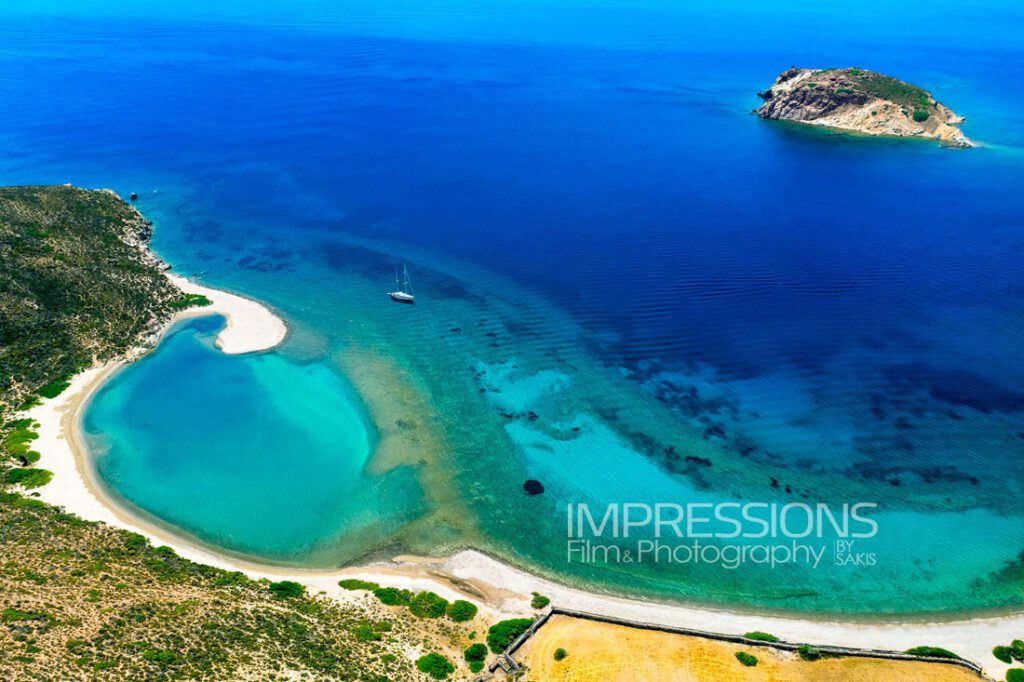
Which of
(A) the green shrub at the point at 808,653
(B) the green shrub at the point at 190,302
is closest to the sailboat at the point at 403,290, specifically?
(B) the green shrub at the point at 190,302

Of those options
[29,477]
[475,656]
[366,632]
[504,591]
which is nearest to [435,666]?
[475,656]

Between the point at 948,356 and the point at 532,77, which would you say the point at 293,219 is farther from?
the point at 532,77

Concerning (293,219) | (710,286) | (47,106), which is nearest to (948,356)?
(710,286)

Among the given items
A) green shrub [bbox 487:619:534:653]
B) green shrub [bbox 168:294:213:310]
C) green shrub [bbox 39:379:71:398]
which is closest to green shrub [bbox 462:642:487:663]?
green shrub [bbox 487:619:534:653]

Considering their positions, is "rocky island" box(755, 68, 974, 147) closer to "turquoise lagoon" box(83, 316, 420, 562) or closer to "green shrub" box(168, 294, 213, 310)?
"turquoise lagoon" box(83, 316, 420, 562)

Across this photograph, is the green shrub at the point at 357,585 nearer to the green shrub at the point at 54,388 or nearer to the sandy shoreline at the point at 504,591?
the sandy shoreline at the point at 504,591

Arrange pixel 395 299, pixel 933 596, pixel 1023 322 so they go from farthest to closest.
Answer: pixel 395 299 → pixel 1023 322 → pixel 933 596

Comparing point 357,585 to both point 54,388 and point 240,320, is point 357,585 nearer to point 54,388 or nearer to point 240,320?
point 54,388
